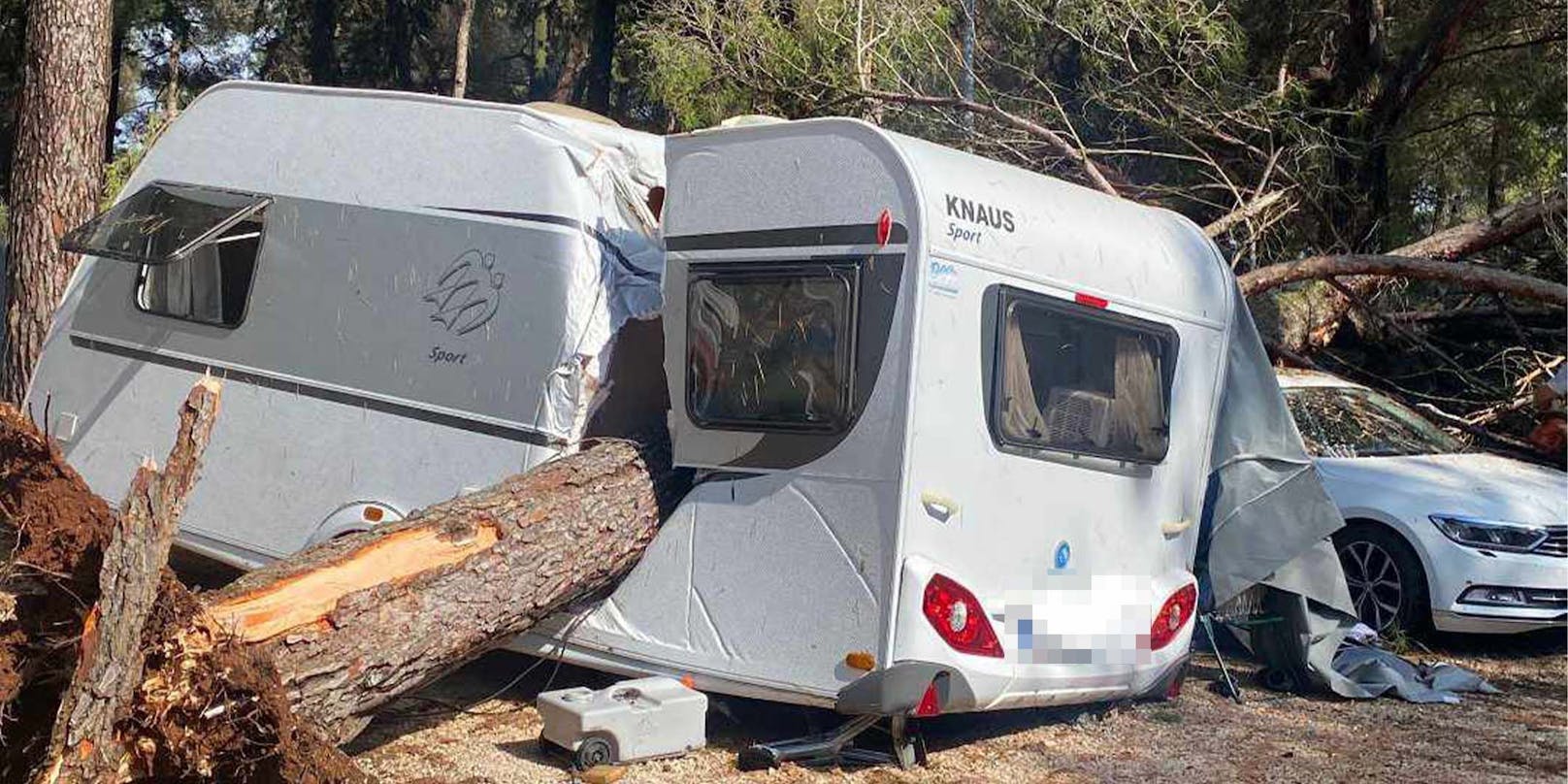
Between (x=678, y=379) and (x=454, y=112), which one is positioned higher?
(x=454, y=112)

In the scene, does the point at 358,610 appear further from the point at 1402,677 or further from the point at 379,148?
the point at 1402,677

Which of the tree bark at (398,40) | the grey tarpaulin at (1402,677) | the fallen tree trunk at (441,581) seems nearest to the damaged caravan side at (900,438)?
the fallen tree trunk at (441,581)

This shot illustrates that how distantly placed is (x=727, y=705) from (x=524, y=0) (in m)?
22.0

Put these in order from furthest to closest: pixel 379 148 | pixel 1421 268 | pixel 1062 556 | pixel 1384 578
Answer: pixel 1421 268 < pixel 1384 578 < pixel 379 148 < pixel 1062 556

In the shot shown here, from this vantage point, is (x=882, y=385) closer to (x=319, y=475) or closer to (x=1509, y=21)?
(x=319, y=475)

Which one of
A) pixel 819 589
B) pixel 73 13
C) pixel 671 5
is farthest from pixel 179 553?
pixel 671 5

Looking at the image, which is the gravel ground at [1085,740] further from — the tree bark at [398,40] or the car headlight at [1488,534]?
the tree bark at [398,40]

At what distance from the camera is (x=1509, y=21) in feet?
44.2

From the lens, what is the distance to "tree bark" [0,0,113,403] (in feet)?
32.2

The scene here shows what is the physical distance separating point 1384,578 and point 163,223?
6472 mm

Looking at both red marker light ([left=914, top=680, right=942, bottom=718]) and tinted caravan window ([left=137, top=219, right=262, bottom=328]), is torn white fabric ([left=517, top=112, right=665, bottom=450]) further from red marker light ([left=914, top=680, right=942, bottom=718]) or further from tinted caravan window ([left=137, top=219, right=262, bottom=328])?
red marker light ([left=914, top=680, right=942, bottom=718])

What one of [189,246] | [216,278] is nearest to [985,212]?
[189,246]

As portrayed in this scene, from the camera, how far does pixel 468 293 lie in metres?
6.70

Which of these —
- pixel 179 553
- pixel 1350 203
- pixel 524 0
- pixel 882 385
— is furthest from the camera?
pixel 524 0
